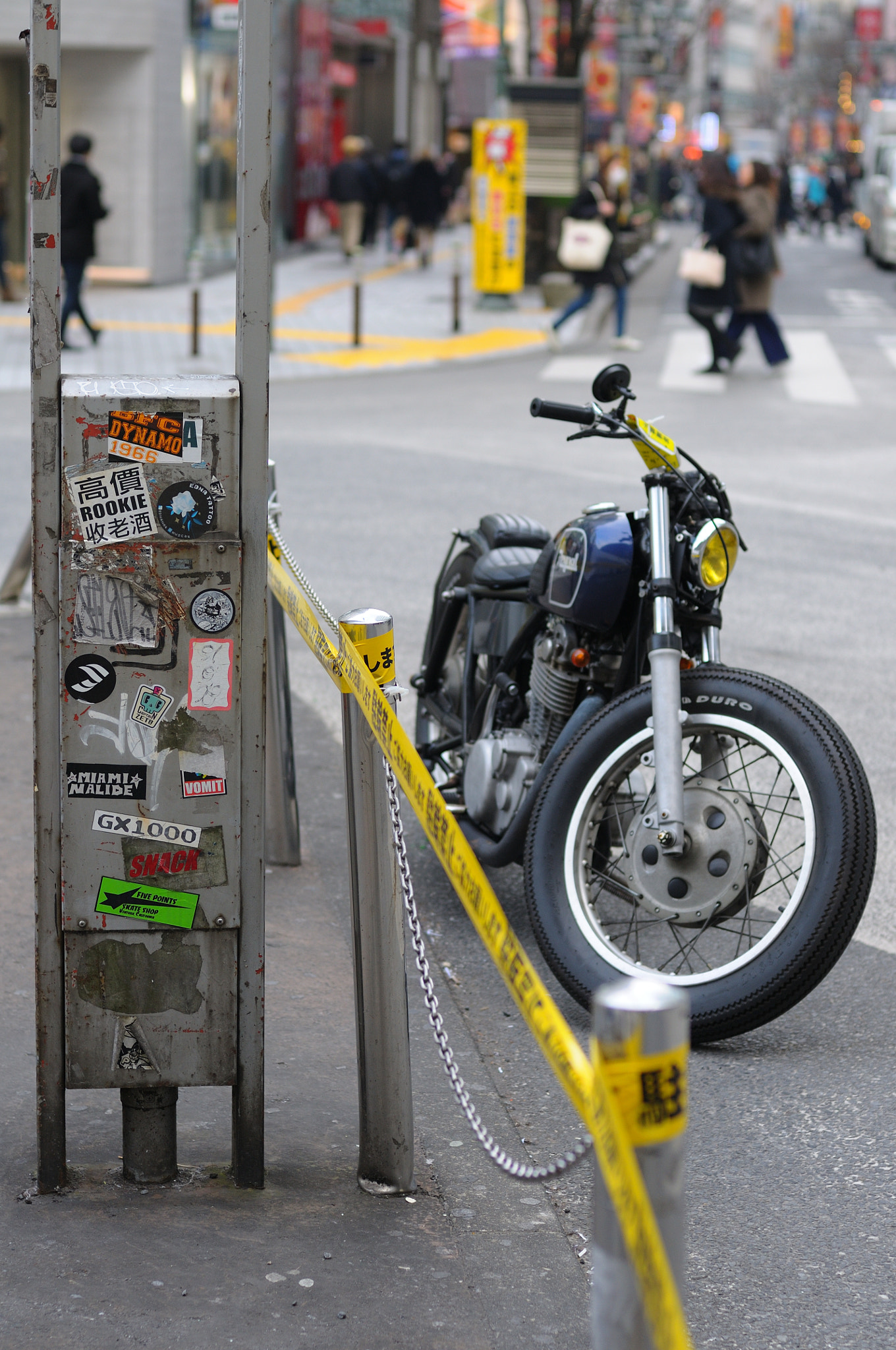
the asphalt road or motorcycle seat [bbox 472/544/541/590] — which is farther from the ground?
motorcycle seat [bbox 472/544/541/590]

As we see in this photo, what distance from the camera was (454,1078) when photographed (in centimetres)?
284

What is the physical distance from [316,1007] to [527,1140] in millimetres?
764

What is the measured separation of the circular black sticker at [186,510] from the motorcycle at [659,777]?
4.05ft

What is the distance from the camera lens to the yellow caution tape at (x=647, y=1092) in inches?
69.4

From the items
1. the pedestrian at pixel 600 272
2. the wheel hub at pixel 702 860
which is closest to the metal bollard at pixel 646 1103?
the wheel hub at pixel 702 860

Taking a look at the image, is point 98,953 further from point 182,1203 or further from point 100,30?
point 100,30

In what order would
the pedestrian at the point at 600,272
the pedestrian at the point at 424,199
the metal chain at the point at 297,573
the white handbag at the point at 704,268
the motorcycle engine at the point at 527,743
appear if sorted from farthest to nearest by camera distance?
the pedestrian at the point at 424,199 < the pedestrian at the point at 600,272 < the white handbag at the point at 704,268 < the motorcycle engine at the point at 527,743 < the metal chain at the point at 297,573

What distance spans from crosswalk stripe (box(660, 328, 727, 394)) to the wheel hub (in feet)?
40.9

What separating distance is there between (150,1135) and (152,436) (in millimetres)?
1218

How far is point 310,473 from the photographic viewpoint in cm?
1164

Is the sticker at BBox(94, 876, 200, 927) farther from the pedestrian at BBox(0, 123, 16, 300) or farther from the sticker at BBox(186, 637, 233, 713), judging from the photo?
the pedestrian at BBox(0, 123, 16, 300)

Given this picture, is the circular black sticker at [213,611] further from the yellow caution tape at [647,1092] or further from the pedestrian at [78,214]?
the pedestrian at [78,214]

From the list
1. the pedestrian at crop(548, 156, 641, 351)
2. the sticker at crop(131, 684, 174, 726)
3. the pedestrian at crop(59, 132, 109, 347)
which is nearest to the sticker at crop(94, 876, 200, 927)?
the sticker at crop(131, 684, 174, 726)

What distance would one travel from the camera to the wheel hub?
13.0ft
